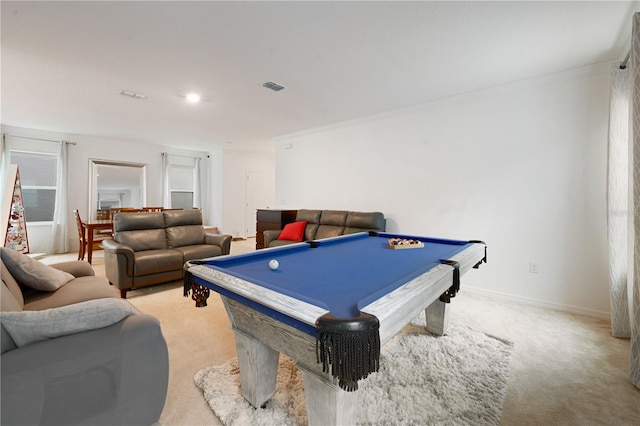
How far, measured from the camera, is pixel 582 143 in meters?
2.74

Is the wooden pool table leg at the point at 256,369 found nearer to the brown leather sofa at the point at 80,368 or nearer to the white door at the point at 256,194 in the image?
the brown leather sofa at the point at 80,368

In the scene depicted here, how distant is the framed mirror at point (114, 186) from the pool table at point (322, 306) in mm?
6317

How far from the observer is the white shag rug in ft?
4.64

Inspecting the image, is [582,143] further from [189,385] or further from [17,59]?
[17,59]

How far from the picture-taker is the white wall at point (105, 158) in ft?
17.9

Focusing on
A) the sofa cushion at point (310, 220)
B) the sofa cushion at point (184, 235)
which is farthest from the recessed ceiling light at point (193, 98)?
the sofa cushion at point (310, 220)

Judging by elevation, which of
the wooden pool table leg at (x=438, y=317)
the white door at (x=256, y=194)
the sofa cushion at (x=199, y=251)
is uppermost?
the white door at (x=256, y=194)

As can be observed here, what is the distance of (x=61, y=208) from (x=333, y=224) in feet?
18.9

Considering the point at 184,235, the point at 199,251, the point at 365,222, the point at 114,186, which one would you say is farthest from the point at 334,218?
the point at 114,186

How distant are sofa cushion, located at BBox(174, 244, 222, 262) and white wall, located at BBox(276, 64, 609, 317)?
2.50 meters

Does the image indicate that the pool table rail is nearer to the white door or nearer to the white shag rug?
the white shag rug

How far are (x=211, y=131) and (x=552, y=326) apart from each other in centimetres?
600

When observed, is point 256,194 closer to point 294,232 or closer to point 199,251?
point 294,232

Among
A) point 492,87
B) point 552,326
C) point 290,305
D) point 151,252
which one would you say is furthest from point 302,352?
point 492,87
